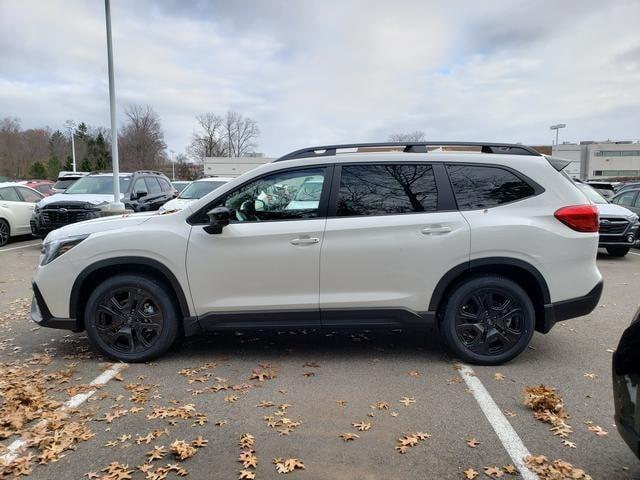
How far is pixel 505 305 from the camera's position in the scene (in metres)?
4.34

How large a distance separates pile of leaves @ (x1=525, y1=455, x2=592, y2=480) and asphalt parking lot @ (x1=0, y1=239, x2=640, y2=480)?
3.1 inches

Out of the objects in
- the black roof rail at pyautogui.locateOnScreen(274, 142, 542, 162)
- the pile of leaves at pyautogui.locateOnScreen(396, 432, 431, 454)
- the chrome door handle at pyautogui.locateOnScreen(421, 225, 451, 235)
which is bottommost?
the pile of leaves at pyautogui.locateOnScreen(396, 432, 431, 454)

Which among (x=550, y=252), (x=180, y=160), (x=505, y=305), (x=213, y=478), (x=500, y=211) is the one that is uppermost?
(x=180, y=160)

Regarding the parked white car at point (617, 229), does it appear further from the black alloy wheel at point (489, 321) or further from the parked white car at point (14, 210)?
the parked white car at point (14, 210)

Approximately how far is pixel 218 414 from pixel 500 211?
9.62ft

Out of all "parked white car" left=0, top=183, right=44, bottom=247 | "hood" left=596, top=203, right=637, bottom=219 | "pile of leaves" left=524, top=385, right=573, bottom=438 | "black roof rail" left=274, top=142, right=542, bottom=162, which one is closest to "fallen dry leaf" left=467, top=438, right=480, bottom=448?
"pile of leaves" left=524, top=385, right=573, bottom=438

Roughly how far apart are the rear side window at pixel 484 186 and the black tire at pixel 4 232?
12.6m

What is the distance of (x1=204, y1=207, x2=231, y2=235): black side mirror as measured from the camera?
4.21m

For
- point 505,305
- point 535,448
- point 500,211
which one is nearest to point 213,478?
point 535,448

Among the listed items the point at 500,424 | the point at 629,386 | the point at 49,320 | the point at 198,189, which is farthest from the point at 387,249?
the point at 198,189

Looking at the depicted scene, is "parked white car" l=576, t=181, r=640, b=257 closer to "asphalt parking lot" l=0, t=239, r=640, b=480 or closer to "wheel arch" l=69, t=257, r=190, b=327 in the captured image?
"asphalt parking lot" l=0, t=239, r=640, b=480

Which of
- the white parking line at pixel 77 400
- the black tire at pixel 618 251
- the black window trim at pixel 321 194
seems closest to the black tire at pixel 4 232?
the white parking line at pixel 77 400

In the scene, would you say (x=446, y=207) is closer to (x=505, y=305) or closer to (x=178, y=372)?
(x=505, y=305)

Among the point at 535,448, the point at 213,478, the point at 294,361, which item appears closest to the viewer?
the point at 213,478
